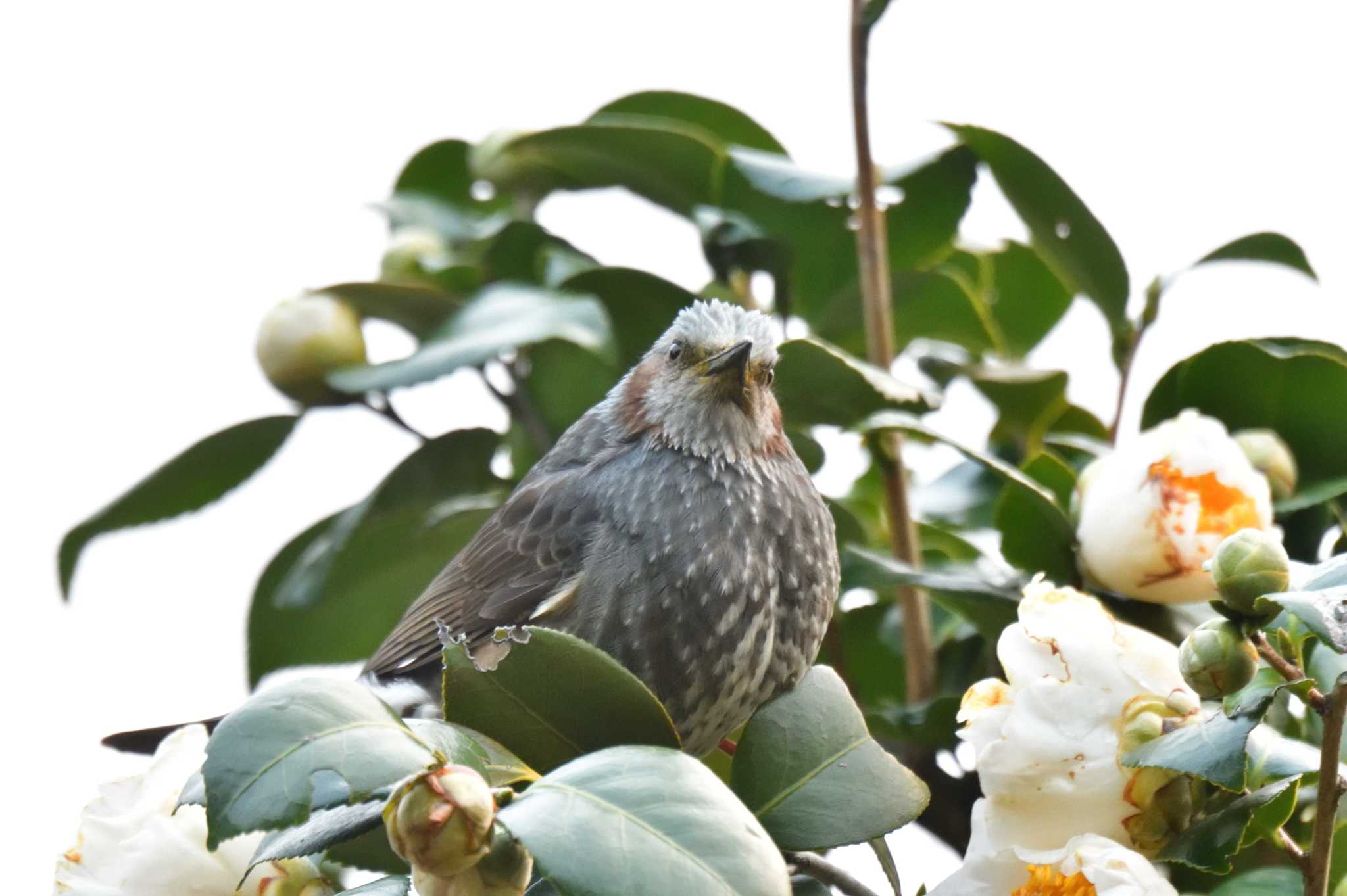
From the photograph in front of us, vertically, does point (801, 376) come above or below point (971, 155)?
below

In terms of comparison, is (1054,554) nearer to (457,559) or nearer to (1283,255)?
(1283,255)

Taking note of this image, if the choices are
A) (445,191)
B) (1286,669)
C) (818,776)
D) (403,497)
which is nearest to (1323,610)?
(1286,669)

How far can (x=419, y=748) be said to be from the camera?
1.01 metres

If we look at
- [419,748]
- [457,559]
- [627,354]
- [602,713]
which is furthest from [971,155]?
[419,748]

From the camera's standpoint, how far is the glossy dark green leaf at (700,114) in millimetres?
2383

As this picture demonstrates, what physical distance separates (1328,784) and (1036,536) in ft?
2.60

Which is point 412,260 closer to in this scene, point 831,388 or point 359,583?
point 359,583

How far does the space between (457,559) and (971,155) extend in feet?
3.04

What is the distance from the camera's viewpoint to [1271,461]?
176 cm

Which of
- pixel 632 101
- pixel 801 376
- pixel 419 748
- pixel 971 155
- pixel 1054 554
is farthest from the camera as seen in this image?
pixel 632 101

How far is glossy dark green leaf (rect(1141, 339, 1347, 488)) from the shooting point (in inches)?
69.7

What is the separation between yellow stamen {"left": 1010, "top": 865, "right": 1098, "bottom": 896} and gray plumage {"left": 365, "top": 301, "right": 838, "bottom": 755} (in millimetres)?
652

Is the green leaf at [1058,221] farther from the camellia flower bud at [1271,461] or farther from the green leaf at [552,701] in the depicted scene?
the green leaf at [552,701]

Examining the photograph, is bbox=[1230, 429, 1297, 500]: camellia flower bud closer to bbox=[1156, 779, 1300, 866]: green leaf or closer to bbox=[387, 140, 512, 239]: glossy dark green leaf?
bbox=[1156, 779, 1300, 866]: green leaf
